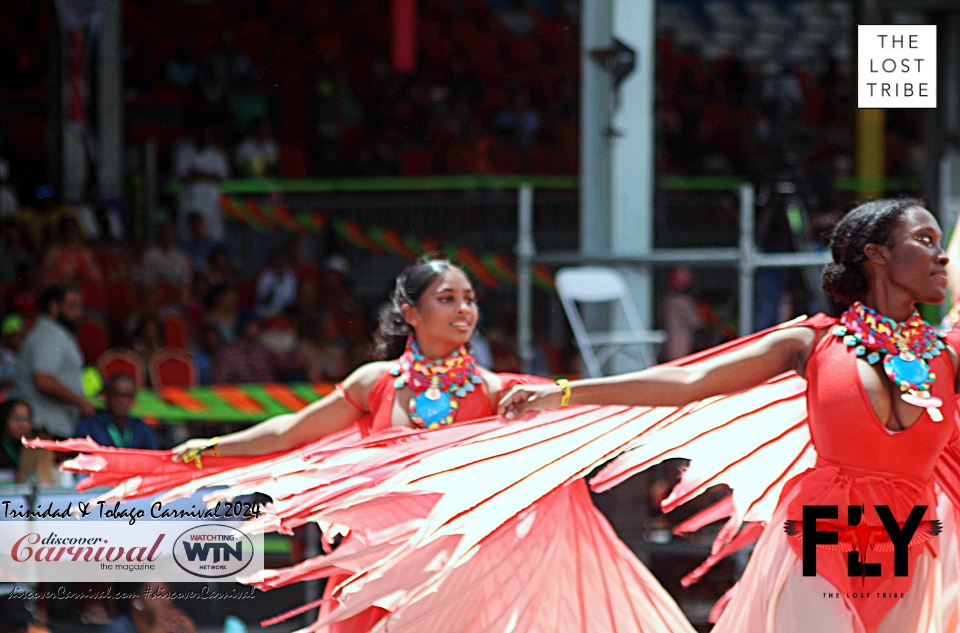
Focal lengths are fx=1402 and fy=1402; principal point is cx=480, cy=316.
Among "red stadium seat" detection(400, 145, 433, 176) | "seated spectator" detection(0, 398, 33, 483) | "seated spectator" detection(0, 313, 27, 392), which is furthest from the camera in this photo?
"red stadium seat" detection(400, 145, 433, 176)

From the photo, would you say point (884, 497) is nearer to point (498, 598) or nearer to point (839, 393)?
point (839, 393)

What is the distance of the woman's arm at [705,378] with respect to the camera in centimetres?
349

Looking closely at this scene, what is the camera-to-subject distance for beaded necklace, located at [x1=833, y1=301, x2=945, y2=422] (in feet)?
11.1

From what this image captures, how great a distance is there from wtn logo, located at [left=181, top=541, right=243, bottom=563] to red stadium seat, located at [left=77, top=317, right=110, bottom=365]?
452cm

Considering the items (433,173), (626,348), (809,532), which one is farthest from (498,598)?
(433,173)

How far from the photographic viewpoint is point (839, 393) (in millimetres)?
3396

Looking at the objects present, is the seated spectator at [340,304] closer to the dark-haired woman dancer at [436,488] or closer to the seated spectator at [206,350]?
the seated spectator at [206,350]

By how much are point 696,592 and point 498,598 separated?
2975mm

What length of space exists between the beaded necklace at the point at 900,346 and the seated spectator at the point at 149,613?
308 centimetres

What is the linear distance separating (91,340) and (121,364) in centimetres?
93

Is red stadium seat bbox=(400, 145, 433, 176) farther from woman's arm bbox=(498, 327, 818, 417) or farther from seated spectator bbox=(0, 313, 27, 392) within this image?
woman's arm bbox=(498, 327, 818, 417)

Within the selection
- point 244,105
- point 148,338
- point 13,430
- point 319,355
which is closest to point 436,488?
point 13,430

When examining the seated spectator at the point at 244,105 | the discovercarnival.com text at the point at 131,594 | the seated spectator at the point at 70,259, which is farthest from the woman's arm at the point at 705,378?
the seated spectator at the point at 244,105

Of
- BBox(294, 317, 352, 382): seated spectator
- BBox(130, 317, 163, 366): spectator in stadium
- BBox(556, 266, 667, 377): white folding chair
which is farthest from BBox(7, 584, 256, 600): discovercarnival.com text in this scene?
BBox(294, 317, 352, 382): seated spectator
